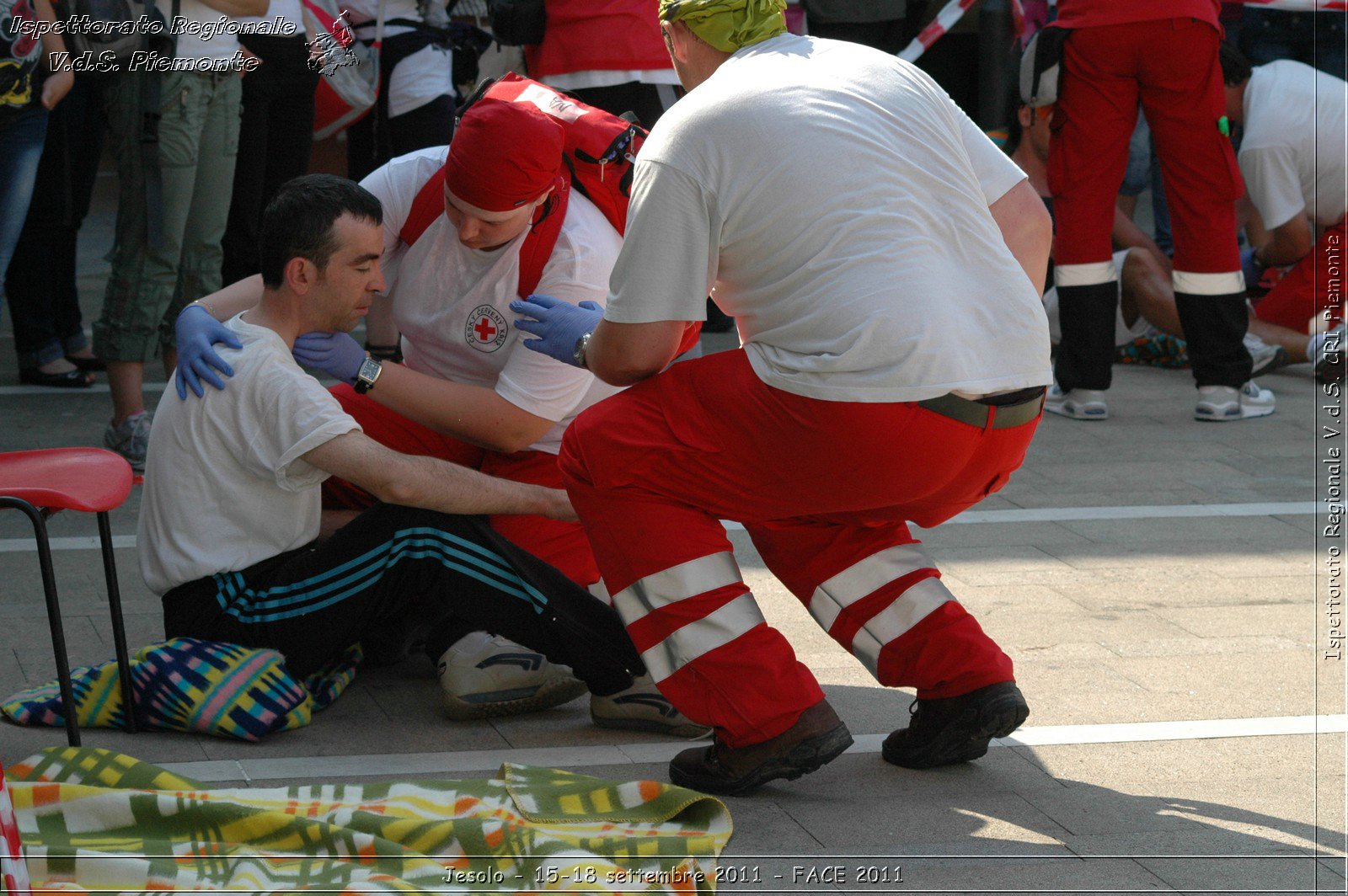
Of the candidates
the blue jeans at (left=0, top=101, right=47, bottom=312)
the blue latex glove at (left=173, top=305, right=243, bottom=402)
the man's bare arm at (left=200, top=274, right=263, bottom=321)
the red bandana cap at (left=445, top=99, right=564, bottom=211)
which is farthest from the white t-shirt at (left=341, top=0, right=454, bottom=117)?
the blue latex glove at (left=173, top=305, right=243, bottom=402)

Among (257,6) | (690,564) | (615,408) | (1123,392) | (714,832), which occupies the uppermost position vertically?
(257,6)

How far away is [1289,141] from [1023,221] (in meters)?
3.68

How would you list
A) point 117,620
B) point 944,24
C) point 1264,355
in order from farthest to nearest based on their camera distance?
1. point 944,24
2. point 1264,355
3. point 117,620

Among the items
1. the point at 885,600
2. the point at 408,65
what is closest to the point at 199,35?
the point at 408,65

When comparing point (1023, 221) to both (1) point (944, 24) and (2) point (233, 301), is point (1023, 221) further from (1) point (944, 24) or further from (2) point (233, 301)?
(1) point (944, 24)

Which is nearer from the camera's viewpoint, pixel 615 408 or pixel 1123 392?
pixel 615 408

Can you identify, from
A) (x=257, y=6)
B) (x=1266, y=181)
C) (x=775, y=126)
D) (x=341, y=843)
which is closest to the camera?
(x=341, y=843)

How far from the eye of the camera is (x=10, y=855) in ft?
6.63

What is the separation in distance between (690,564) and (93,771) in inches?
42.7

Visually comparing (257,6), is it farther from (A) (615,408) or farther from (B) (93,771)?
(B) (93,771)

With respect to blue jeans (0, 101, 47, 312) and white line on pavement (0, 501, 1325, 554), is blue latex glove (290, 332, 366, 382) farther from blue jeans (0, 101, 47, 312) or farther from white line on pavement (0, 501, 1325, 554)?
blue jeans (0, 101, 47, 312)

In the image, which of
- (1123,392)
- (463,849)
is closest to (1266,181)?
(1123,392)

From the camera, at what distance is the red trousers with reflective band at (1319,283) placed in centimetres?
644

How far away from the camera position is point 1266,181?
6.18 meters
